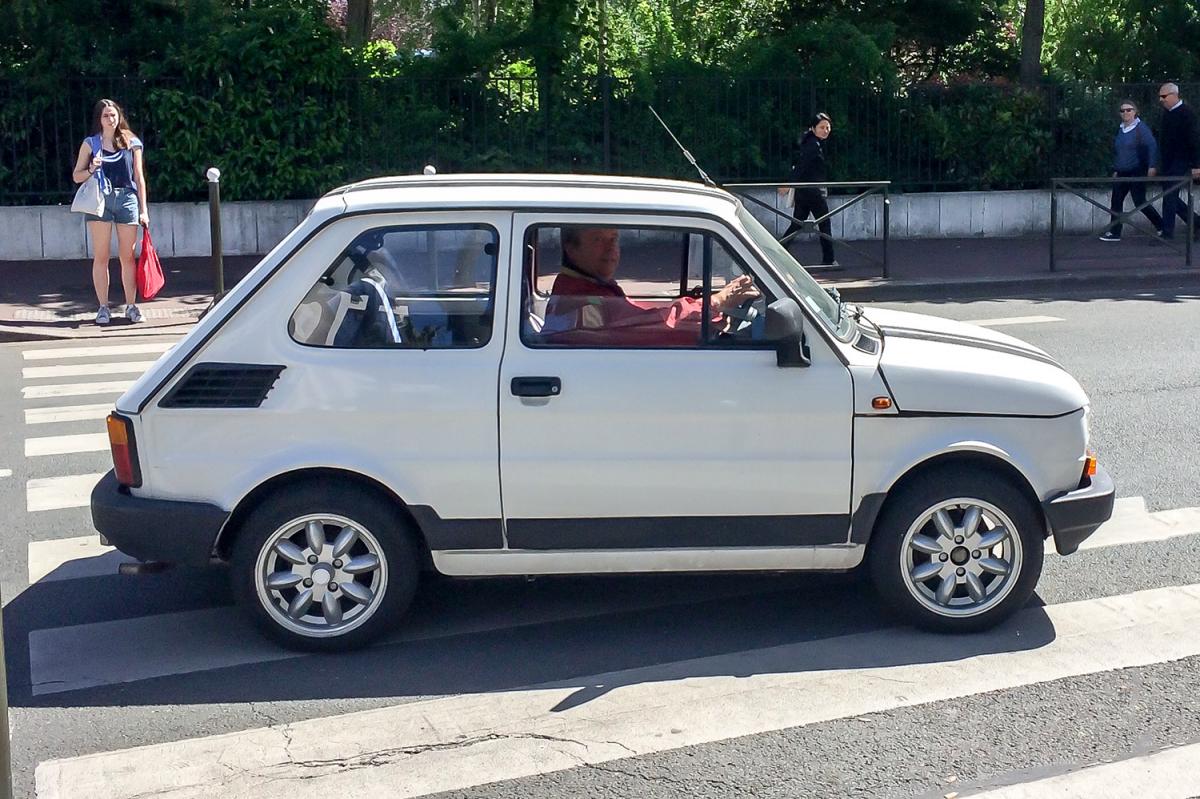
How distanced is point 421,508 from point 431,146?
1385cm

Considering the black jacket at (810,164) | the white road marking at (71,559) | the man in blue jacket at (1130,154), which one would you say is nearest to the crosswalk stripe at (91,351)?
the white road marking at (71,559)

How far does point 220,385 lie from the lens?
527 cm

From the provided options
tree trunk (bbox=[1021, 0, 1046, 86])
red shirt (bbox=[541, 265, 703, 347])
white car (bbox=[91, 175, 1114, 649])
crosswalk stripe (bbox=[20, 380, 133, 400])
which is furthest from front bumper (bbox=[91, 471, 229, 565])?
tree trunk (bbox=[1021, 0, 1046, 86])

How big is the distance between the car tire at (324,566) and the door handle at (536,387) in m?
0.66

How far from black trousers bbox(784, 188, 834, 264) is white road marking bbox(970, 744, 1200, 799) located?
458 inches

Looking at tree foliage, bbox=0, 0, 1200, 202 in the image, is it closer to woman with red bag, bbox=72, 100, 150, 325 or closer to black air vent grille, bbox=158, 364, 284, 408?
woman with red bag, bbox=72, 100, 150, 325

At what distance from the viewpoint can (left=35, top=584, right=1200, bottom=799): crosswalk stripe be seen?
4.44 m

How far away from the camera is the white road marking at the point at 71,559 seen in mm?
6363

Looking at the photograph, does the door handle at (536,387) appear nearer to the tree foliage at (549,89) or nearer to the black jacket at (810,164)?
the black jacket at (810,164)

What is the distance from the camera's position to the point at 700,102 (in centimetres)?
1939

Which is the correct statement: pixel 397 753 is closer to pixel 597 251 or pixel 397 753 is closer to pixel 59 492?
pixel 597 251

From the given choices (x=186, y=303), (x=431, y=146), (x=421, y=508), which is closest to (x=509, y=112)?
(x=431, y=146)

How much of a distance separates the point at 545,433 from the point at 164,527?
1448 mm

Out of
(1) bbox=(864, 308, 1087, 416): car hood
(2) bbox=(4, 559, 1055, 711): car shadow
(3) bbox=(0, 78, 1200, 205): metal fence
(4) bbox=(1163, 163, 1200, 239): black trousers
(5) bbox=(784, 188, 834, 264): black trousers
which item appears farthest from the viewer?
(3) bbox=(0, 78, 1200, 205): metal fence
